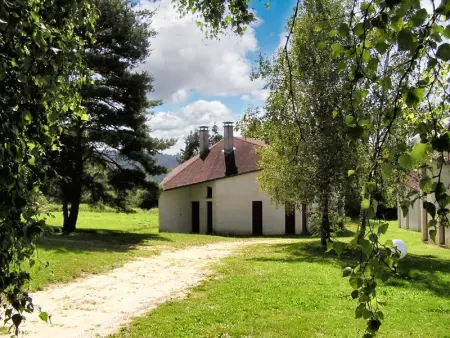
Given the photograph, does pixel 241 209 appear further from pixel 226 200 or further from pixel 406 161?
pixel 406 161

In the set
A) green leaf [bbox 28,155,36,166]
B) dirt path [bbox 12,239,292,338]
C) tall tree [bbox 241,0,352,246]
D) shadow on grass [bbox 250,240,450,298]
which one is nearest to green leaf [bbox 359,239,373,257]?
green leaf [bbox 28,155,36,166]

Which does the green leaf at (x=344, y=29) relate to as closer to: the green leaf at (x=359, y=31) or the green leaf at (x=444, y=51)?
the green leaf at (x=359, y=31)

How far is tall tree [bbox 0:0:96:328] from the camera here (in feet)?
8.04

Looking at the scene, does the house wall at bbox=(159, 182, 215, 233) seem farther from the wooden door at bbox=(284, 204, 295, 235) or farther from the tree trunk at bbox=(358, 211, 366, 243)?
the tree trunk at bbox=(358, 211, 366, 243)

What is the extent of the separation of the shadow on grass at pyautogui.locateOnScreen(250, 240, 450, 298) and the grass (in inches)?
1.4

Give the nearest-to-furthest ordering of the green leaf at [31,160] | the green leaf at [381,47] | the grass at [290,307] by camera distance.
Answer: the green leaf at [381,47] < the green leaf at [31,160] < the grass at [290,307]

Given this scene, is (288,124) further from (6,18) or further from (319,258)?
(6,18)

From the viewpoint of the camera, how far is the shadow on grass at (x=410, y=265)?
12.2m

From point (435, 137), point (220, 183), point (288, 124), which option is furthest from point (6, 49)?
point (220, 183)

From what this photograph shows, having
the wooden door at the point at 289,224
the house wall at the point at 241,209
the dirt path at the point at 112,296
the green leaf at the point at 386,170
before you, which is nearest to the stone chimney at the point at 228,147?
the house wall at the point at 241,209

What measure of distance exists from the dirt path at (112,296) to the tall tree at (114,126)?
8664mm

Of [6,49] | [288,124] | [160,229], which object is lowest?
[160,229]

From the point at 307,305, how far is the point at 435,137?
26.3 ft

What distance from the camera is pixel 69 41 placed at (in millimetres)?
3035
